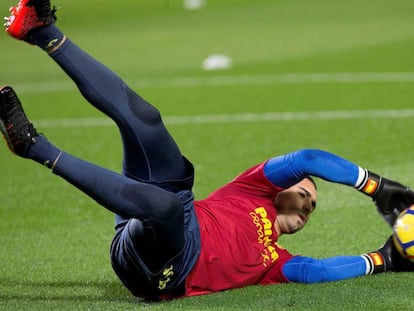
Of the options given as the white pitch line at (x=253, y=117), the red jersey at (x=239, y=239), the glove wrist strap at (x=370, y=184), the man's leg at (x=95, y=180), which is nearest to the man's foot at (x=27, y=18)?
the man's leg at (x=95, y=180)

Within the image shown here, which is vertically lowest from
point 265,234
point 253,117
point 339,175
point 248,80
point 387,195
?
point 248,80

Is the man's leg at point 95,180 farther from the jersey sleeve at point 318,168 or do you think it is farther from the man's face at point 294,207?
the man's face at point 294,207

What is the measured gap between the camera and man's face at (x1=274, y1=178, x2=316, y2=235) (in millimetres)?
6570

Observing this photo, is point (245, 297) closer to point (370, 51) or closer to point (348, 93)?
point (348, 93)

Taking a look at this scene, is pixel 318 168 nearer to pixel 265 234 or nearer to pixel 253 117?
pixel 265 234

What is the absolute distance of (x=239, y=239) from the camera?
625 centimetres

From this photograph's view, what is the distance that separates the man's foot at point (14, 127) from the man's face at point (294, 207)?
167cm

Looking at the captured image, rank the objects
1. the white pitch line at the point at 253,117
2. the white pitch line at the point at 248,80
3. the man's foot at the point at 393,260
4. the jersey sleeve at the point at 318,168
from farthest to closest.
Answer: the white pitch line at the point at 248,80
the white pitch line at the point at 253,117
the man's foot at the point at 393,260
the jersey sleeve at the point at 318,168

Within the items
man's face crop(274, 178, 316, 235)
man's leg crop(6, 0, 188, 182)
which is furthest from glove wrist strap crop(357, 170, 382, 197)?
man's leg crop(6, 0, 188, 182)

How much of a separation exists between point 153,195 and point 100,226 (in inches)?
111

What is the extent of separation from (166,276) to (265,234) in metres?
0.78

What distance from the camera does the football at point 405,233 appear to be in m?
6.39

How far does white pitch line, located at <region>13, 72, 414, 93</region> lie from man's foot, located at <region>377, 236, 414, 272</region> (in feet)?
30.8

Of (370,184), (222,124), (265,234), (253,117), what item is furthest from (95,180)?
(253,117)
